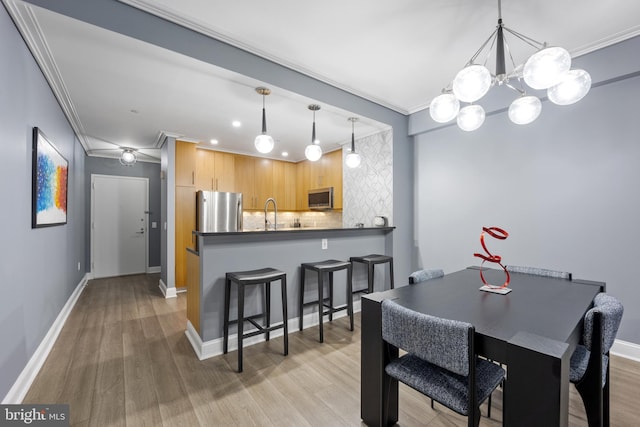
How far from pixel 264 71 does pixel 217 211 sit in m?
2.70

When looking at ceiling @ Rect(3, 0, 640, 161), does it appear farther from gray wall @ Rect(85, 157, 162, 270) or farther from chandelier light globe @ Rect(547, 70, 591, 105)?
gray wall @ Rect(85, 157, 162, 270)

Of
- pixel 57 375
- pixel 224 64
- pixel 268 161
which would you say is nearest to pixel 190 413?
pixel 57 375

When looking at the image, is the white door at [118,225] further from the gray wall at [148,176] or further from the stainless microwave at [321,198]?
the stainless microwave at [321,198]

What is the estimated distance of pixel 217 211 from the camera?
15.0 feet

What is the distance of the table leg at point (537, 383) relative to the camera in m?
0.91

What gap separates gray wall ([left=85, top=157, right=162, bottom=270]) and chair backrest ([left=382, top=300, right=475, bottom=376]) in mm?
6092

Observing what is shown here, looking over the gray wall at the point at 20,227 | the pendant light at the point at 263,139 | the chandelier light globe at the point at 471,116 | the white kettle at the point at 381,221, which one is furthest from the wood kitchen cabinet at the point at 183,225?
the chandelier light globe at the point at 471,116

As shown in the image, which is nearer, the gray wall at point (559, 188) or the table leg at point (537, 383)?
the table leg at point (537, 383)

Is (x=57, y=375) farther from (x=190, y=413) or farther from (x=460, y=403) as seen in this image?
(x=460, y=403)

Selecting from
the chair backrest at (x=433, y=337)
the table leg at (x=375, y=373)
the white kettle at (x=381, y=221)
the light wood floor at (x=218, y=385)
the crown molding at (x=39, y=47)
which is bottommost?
the light wood floor at (x=218, y=385)

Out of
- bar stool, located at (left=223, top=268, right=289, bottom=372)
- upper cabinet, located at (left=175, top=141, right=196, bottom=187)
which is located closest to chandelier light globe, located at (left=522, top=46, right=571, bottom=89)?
bar stool, located at (left=223, top=268, right=289, bottom=372)

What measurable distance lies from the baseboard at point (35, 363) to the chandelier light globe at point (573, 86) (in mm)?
3788

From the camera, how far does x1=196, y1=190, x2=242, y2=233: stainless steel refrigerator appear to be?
4.45 meters

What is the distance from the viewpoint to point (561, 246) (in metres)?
2.70
